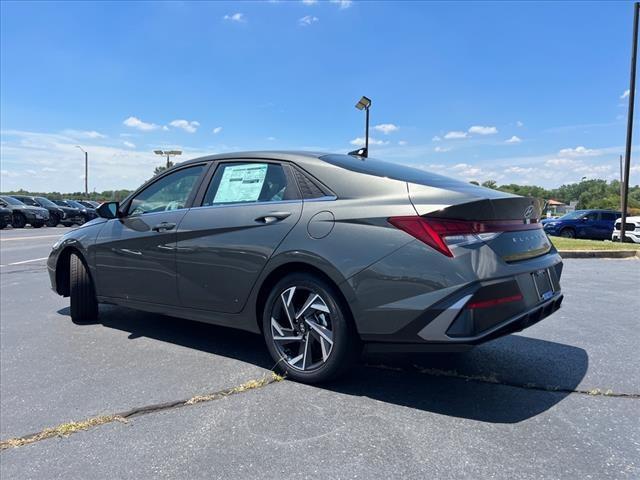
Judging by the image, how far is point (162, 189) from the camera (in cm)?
449

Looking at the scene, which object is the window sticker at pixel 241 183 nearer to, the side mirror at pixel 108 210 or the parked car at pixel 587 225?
the side mirror at pixel 108 210

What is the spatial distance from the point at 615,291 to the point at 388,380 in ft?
15.9

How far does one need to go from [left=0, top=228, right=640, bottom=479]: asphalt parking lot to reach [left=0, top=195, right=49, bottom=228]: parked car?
2538 cm

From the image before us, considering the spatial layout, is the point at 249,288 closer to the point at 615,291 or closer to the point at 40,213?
the point at 615,291

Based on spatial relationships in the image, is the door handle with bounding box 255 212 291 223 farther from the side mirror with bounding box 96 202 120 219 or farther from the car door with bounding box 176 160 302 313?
the side mirror with bounding box 96 202 120 219

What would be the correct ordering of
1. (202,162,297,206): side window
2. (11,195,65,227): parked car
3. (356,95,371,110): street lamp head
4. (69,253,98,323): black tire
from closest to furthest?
(202,162,297,206): side window < (69,253,98,323): black tire < (356,95,371,110): street lamp head < (11,195,65,227): parked car

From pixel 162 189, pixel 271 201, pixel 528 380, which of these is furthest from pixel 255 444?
pixel 162 189

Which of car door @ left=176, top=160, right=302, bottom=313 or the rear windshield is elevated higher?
the rear windshield

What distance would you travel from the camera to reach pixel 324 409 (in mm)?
2941

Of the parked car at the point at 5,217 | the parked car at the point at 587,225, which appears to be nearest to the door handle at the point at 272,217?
the parked car at the point at 587,225

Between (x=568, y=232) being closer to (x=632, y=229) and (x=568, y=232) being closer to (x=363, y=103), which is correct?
(x=632, y=229)

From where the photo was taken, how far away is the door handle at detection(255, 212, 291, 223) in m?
3.39

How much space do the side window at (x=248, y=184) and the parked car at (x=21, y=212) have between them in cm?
2698

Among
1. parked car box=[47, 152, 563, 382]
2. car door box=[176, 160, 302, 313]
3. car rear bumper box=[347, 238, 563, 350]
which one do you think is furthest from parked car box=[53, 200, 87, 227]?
car rear bumper box=[347, 238, 563, 350]
